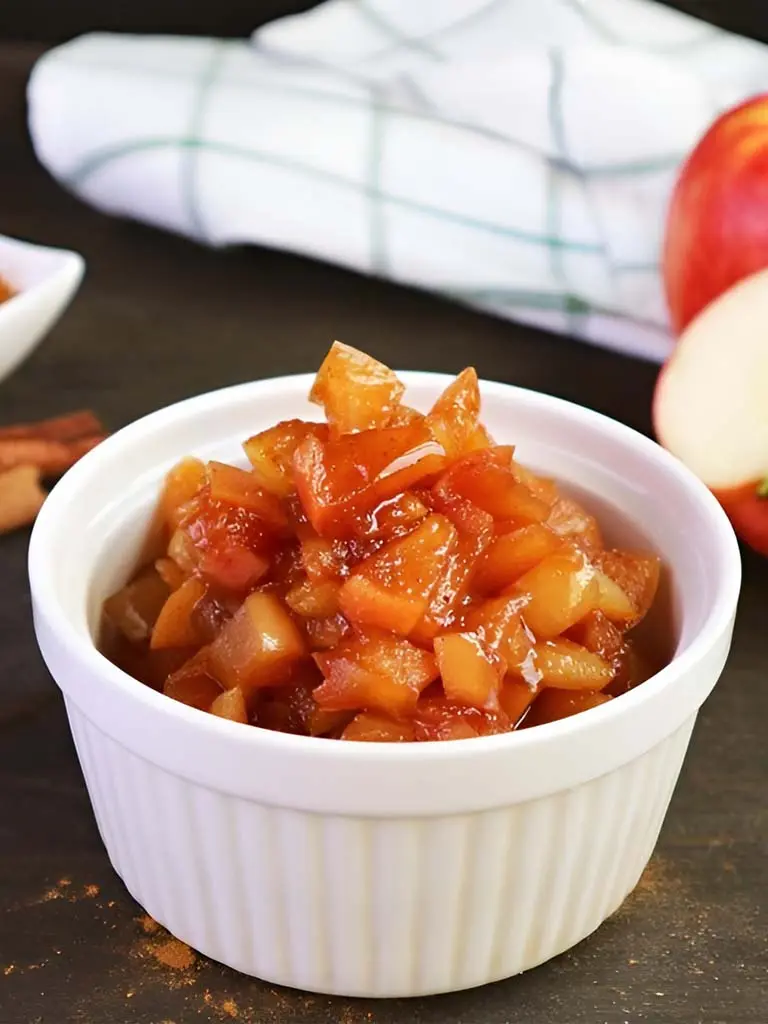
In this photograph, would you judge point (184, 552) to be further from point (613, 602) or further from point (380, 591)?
point (613, 602)

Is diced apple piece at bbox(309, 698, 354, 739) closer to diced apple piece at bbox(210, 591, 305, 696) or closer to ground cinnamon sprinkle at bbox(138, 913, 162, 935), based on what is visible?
diced apple piece at bbox(210, 591, 305, 696)

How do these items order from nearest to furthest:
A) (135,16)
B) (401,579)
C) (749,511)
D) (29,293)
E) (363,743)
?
(363,743) → (401,579) → (749,511) → (29,293) → (135,16)

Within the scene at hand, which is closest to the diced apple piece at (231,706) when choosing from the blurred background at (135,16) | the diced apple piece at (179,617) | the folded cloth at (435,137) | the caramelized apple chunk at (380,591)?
the caramelized apple chunk at (380,591)

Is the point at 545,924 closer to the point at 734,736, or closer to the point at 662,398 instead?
the point at 734,736

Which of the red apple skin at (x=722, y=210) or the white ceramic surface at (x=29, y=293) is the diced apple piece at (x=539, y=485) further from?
the white ceramic surface at (x=29, y=293)

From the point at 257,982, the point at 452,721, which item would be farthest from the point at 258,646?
the point at 257,982
